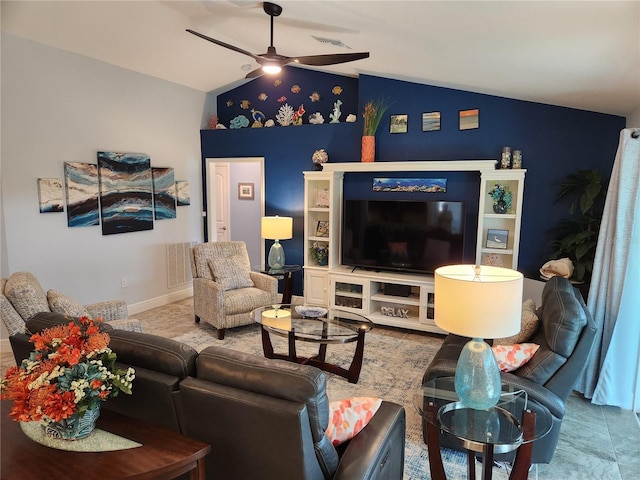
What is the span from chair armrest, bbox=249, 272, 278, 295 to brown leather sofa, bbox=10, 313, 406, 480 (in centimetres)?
296

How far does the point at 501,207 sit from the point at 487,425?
3.10 meters

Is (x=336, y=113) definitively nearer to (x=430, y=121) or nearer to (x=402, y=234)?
(x=430, y=121)

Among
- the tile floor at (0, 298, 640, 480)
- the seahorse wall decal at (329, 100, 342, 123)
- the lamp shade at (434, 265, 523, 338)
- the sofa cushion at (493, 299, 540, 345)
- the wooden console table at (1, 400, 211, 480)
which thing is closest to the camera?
the wooden console table at (1, 400, 211, 480)

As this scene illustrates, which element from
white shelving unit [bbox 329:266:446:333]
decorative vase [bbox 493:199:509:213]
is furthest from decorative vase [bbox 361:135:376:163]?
decorative vase [bbox 493:199:509:213]

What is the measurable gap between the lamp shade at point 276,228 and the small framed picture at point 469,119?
7.65 ft

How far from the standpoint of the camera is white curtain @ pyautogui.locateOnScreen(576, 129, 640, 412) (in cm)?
289

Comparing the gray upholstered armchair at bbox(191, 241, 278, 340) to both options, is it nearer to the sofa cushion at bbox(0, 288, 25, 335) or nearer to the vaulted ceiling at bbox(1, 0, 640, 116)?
the sofa cushion at bbox(0, 288, 25, 335)

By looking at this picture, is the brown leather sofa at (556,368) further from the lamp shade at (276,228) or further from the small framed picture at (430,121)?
the lamp shade at (276,228)

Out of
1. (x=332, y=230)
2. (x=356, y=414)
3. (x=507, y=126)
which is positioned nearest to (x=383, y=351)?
(x=332, y=230)

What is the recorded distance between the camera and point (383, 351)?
4.14 meters

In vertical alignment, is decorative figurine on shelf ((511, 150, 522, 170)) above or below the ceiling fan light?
below

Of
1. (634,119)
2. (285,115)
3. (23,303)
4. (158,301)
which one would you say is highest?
(285,115)

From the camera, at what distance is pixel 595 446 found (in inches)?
102

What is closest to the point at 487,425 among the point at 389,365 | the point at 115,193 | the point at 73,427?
the point at 73,427
